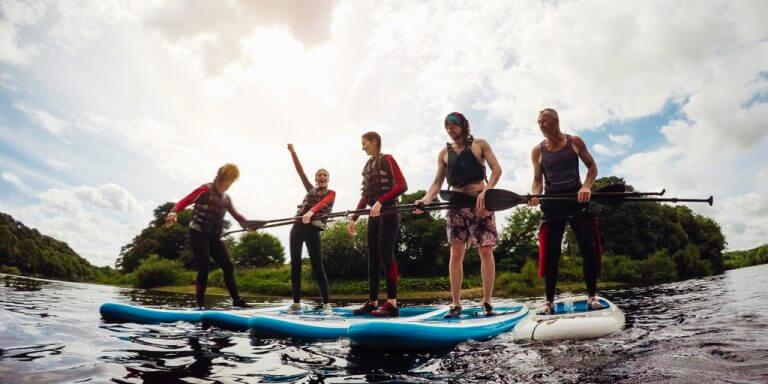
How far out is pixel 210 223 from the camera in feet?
23.2

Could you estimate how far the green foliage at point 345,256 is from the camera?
3256 cm

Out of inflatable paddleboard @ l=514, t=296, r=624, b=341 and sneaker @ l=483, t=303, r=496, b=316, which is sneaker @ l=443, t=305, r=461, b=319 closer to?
sneaker @ l=483, t=303, r=496, b=316

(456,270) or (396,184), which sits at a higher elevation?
(396,184)

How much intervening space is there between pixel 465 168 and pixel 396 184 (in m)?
1.07

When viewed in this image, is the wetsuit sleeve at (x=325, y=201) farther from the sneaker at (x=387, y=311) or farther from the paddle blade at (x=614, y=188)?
the paddle blade at (x=614, y=188)

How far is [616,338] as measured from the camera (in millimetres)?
3945

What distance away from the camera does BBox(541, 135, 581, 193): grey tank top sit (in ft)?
16.6

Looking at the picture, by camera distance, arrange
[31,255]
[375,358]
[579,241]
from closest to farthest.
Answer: [375,358]
[579,241]
[31,255]

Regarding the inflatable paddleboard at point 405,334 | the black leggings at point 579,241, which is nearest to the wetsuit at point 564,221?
the black leggings at point 579,241

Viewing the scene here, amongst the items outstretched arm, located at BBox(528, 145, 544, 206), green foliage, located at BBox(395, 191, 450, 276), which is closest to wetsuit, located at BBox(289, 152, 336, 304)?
outstretched arm, located at BBox(528, 145, 544, 206)

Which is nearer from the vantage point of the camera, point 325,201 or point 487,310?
point 487,310

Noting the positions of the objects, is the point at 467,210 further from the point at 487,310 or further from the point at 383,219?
the point at 487,310

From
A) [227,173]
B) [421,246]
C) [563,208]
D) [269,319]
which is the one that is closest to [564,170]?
[563,208]

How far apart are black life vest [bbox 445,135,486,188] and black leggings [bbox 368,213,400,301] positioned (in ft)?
3.35
